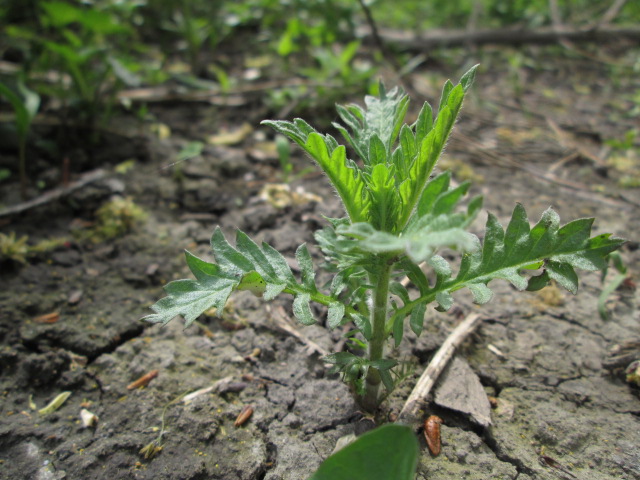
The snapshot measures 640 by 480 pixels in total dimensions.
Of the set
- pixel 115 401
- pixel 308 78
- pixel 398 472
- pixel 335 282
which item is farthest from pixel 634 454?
pixel 308 78

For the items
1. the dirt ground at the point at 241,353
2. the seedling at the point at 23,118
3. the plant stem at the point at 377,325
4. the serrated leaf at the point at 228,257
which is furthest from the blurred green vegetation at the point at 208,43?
the plant stem at the point at 377,325

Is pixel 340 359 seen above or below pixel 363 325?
below

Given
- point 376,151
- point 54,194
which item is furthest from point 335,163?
point 54,194

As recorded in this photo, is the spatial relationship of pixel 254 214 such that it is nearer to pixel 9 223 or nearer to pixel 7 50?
pixel 9 223

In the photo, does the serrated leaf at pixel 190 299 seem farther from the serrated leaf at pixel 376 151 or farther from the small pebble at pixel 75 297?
the small pebble at pixel 75 297

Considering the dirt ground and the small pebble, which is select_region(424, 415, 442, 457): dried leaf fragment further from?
the small pebble

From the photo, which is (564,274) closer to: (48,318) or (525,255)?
(525,255)
